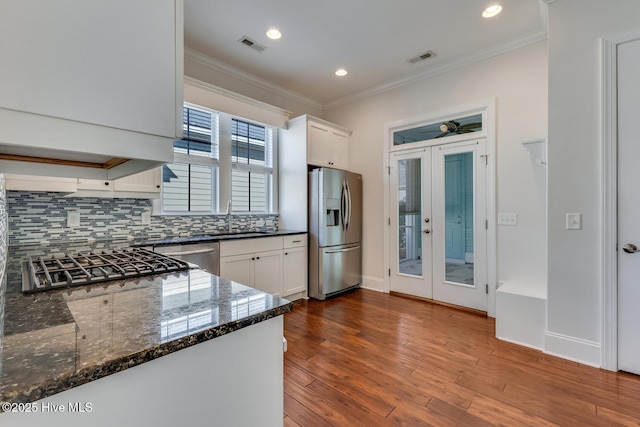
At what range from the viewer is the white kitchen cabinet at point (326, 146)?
13.0 ft

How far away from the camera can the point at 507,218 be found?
3.13 m

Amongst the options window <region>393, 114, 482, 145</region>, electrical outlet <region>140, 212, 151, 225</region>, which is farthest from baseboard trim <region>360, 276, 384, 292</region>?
electrical outlet <region>140, 212, 151, 225</region>

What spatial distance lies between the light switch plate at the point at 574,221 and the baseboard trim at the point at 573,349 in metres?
0.84

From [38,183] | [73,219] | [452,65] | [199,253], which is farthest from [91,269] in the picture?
[452,65]

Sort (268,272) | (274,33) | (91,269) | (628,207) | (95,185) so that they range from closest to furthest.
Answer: (91,269), (628,207), (95,185), (274,33), (268,272)

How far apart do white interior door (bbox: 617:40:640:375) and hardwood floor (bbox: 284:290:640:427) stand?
25 cm

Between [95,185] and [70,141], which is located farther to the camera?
[95,185]

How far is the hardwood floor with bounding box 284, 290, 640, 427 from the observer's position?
1.66m

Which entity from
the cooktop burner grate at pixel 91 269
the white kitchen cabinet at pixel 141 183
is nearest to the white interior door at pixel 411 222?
the white kitchen cabinet at pixel 141 183

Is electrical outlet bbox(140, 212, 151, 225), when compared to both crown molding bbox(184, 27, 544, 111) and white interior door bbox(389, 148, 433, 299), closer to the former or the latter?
crown molding bbox(184, 27, 544, 111)

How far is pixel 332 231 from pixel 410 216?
1.07m

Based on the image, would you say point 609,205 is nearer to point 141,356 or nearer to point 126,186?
point 141,356

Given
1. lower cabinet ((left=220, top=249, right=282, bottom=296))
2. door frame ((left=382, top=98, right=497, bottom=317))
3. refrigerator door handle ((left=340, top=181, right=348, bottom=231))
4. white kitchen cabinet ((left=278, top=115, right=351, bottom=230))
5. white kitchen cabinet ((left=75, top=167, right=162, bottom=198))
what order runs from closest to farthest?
white kitchen cabinet ((left=75, top=167, right=162, bottom=198)), lower cabinet ((left=220, top=249, right=282, bottom=296)), door frame ((left=382, top=98, right=497, bottom=317)), white kitchen cabinet ((left=278, top=115, right=351, bottom=230)), refrigerator door handle ((left=340, top=181, right=348, bottom=231))

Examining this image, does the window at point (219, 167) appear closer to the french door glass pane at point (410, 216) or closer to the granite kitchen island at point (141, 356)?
the french door glass pane at point (410, 216)
